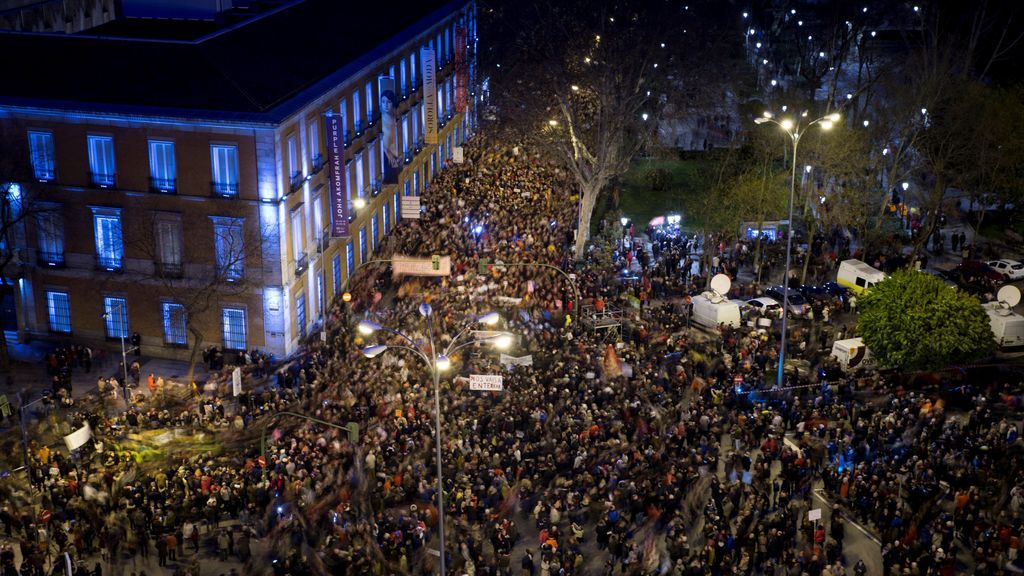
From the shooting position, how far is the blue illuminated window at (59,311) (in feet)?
151

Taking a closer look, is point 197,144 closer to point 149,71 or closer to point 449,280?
point 149,71

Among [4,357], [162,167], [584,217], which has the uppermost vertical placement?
[162,167]

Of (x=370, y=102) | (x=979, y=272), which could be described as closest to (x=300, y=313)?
(x=370, y=102)

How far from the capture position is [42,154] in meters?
44.6

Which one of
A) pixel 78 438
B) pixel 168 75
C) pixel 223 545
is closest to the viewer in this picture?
pixel 223 545

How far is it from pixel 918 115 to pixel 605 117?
17852mm

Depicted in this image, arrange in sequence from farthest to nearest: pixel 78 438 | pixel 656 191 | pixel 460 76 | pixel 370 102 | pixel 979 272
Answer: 1. pixel 460 76
2. pixel 656 191
3. pixel 370 102
4. pixel 979 272
5. pixel 78 438

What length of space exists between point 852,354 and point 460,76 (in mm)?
40463

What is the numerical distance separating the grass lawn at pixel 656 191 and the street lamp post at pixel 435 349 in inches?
1018

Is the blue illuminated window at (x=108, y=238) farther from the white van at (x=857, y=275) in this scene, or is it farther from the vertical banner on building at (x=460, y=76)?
the vertical banner on building at (x=460, y=76)

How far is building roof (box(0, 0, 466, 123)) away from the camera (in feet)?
142

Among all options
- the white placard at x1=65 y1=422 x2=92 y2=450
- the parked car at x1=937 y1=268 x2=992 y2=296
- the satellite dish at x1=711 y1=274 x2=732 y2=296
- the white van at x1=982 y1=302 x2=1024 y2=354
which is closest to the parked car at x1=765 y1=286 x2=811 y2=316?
the satellite dish at x1=711 y1=274 x2=732 y2=296

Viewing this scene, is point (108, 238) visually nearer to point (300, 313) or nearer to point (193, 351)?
point (193, 351)

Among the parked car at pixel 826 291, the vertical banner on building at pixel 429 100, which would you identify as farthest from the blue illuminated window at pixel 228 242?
the parked car at pixel 826 291
